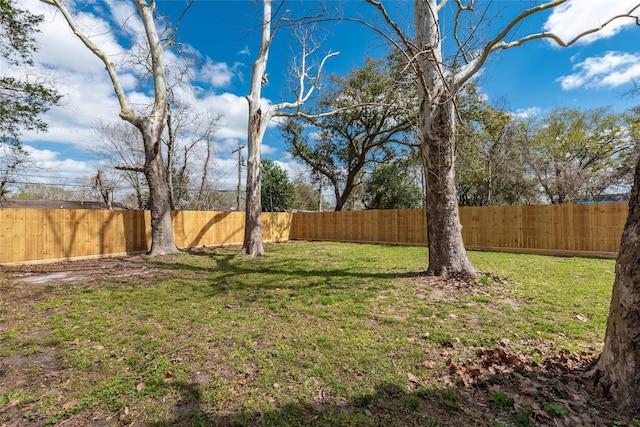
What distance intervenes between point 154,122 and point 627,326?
9.69m

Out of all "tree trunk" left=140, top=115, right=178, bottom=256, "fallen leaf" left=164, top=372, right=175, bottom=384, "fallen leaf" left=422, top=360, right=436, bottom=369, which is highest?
"tree trunk" left=140, top=115, right=178, bottom=256

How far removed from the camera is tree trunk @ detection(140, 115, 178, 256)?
776 centimetres

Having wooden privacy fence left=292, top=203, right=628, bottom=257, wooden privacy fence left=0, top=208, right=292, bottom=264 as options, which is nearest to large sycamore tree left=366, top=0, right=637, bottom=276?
wooden privacy fence left=292, top=203, right=628, bottom=257

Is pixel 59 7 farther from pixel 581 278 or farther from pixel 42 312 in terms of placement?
pixel 581 278

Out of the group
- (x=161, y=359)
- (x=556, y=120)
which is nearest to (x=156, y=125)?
(x=161, y=359)

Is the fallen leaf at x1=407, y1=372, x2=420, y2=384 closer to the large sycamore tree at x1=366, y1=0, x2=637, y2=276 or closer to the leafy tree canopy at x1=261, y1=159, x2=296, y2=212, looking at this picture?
the large sycamore tree at x1=366, y1=0, x2=637, y2=276

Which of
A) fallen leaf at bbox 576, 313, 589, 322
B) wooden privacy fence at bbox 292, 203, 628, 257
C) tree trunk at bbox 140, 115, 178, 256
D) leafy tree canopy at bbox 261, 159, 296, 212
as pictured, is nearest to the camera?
fallen leaf at bbox 576, 313, 589, 322

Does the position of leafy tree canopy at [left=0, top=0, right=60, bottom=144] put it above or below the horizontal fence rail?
above

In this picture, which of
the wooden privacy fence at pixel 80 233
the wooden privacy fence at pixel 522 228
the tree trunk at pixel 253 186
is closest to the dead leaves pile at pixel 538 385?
the tree trunk at pixel 253 186

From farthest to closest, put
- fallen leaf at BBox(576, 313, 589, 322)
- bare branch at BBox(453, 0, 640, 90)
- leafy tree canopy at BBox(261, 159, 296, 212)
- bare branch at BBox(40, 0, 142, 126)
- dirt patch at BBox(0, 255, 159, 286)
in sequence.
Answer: leafy tree canopy at BBox(261, 159, 296, 212), bare branch at BBox(40, 0, 142, 126), dirt patch at BBox(0, 255, 159, 286), bare branch at BBox(453, 0, 640, 90), fallen leaf at BBox(576, 313, 589, 322)

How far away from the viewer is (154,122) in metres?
7.79

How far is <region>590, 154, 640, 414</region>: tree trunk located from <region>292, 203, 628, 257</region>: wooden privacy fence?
8090mm

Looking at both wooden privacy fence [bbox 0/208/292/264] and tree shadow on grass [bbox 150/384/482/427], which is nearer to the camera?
tree shadow on grass [bbox 150/384/482/427]

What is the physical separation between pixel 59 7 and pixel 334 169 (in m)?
11.9
